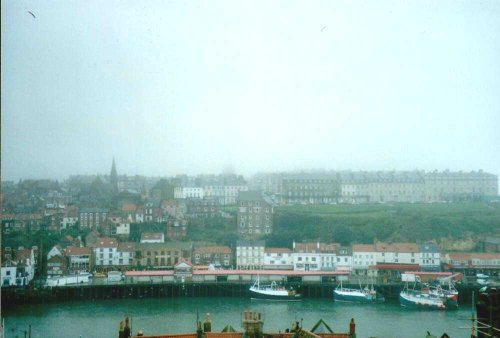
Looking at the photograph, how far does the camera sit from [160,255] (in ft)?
46.9

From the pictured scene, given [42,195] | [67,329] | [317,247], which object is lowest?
[67,329]

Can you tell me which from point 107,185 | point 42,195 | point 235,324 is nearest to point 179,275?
point 235,324

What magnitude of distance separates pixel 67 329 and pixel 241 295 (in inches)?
166

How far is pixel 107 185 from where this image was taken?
21594 millimetres

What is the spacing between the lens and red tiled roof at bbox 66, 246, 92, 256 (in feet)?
44.5

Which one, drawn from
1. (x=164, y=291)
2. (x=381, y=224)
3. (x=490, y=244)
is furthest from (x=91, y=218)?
(x=490, y=244)

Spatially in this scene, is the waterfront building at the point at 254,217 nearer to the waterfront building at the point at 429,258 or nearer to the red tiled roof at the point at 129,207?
the red tiled roof at the point at 129,207

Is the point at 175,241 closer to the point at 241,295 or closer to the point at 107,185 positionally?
the point at 241,295

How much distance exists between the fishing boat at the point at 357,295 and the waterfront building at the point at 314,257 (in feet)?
7.80

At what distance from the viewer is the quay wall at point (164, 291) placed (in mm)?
11234

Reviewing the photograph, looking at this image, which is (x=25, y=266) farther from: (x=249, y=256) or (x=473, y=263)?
(x=473, y=263)

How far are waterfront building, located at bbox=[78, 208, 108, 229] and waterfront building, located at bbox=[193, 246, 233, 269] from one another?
376 cm

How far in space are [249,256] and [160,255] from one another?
2304 mm

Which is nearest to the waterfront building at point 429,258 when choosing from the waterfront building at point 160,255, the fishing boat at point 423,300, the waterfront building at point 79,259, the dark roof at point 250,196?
the fishing boat at point 423,300
